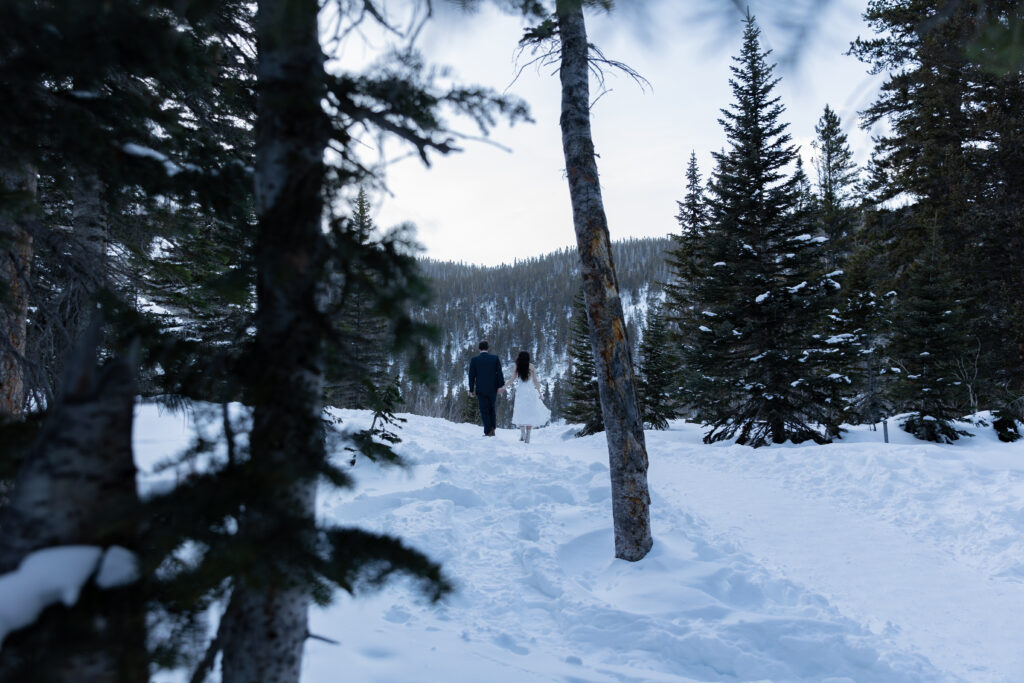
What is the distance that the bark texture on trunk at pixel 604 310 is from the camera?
4926 mm

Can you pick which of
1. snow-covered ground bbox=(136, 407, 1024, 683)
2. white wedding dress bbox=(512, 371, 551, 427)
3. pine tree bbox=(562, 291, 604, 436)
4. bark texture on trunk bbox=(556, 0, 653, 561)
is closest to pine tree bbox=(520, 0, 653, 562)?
bark texture on trunk bbox=(556, 0, 653, 561)

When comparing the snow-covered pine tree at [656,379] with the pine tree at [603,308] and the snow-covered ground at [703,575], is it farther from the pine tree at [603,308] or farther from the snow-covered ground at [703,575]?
the pine tree at [603,308]

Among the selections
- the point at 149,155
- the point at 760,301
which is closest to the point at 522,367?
the point at 760,301

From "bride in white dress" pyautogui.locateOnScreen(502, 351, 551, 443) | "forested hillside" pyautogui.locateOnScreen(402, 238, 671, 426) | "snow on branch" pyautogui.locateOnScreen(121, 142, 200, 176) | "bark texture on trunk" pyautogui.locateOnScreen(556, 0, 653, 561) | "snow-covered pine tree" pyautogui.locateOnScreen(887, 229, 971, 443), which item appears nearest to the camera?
"snow on branch" pyautogui.locateOnScreen(121, 142, 200, 176)

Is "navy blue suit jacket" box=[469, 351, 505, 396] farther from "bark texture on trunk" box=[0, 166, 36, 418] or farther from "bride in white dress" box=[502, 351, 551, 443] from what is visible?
"bark texture on trunk" box=[0, 166, 36, 418]

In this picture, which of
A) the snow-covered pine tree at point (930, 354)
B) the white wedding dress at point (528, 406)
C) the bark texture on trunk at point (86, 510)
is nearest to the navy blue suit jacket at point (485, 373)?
the white wedding dress at point (528, 406)

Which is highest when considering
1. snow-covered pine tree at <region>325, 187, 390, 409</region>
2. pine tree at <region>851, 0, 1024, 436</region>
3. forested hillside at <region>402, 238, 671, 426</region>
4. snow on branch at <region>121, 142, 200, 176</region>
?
forested hillside at <region>402, 238, 671, 426</region>

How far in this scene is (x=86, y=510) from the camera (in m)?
1.13

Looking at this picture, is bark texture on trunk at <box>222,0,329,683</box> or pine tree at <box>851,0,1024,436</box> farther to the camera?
pine tree at <box>851,0,1024,436</box>

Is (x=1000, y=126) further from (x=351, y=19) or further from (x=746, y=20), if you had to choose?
(x=351, y=19)

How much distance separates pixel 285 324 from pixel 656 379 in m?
17.4

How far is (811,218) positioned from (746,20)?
458 inches

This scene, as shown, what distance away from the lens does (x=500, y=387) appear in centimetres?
1180

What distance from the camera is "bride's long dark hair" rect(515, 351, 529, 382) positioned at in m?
12.0
